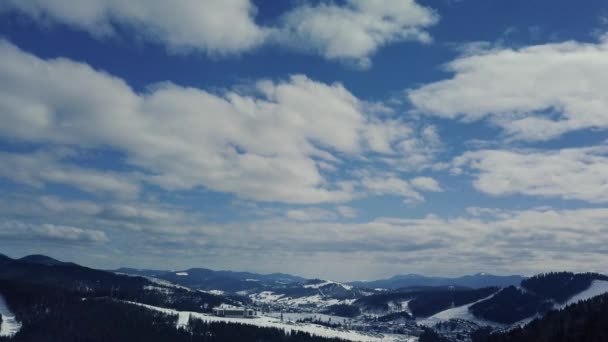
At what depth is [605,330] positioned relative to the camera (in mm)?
180375

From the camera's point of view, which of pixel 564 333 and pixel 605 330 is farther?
pixel 564 333

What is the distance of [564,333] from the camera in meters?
196

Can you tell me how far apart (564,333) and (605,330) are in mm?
18299
